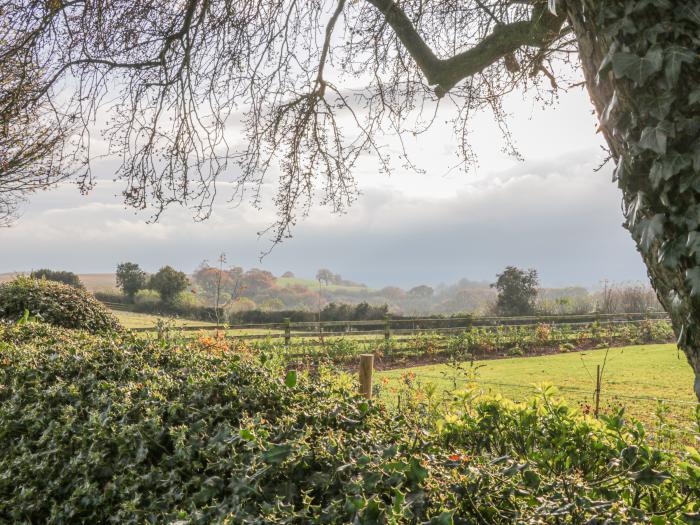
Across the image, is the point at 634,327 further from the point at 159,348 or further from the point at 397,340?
the point at 159,348

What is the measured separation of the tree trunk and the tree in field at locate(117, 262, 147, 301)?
27246mm

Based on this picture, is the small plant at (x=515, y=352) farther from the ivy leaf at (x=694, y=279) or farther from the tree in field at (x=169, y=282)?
the tree in field at (x=169, y=282)

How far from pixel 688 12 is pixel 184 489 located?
291 cm

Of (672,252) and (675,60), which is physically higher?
(675,60)

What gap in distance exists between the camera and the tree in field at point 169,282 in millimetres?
24953

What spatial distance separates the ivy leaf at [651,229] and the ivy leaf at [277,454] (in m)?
1.71

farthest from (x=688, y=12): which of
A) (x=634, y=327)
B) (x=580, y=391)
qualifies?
(x=634, y=327)

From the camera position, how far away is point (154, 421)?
278 cm

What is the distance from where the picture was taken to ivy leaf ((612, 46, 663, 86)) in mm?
1984

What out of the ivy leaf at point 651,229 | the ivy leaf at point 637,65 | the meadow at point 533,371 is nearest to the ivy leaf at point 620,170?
the ivy leaf at point 651,229

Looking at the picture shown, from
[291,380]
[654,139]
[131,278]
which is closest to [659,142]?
[654,139]

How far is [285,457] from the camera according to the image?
6.93 feet

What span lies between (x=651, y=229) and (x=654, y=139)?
357 mm

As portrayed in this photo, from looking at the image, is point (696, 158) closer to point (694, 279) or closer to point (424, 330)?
point (694, 279)
